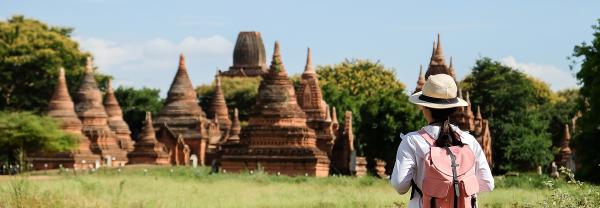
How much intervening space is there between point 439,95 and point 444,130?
0.78ft

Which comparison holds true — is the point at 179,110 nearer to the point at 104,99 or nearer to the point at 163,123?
the point at 163,123

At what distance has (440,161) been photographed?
6.68m

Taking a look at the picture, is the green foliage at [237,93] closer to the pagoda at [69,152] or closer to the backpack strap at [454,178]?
the pagoda at [69,152]

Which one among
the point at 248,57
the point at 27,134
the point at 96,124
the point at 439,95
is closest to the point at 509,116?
the point at 96,124

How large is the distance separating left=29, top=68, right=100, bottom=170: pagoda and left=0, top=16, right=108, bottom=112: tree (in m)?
11.0

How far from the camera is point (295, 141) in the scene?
4081cm

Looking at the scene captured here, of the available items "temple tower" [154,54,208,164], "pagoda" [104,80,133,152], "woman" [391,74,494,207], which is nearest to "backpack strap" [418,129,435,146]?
"woman" [391,74,494,207]

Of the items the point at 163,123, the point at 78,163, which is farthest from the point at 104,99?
the point at 78,163

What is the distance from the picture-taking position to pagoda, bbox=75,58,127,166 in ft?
177

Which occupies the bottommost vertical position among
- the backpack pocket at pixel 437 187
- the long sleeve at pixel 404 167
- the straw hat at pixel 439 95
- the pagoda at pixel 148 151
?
the pagoda at pixel 148 151

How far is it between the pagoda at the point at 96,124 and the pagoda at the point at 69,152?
65.5 inches

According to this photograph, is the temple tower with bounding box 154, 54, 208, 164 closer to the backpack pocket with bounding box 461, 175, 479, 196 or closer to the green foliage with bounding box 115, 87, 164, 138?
the green foliage with bounding box 115, 87, 164, 138

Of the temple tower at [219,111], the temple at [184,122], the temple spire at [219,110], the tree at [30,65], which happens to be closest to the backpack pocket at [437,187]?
the temple at [184,122]

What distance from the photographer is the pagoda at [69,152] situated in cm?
4896
